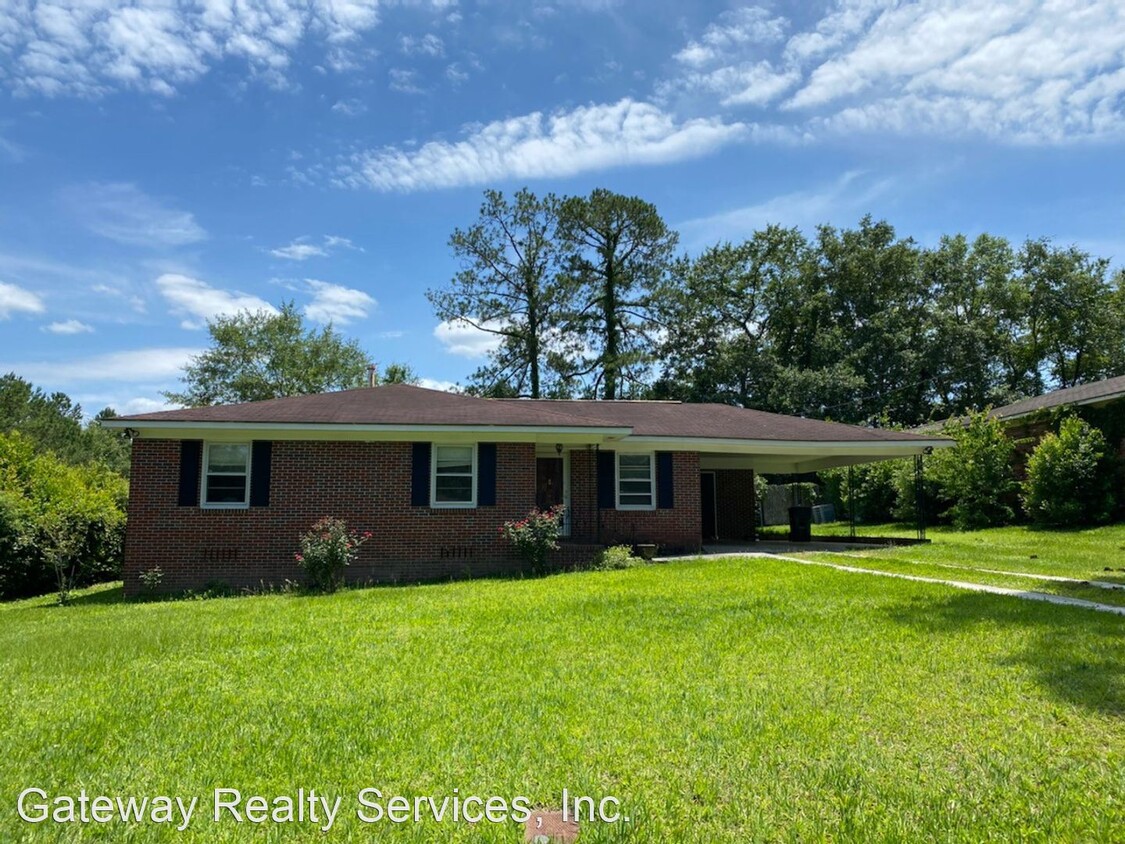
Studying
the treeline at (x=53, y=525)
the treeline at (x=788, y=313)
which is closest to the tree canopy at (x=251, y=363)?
the treeline at (x=788, y=313)

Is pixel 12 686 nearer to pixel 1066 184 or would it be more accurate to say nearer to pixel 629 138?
pixel 629 138

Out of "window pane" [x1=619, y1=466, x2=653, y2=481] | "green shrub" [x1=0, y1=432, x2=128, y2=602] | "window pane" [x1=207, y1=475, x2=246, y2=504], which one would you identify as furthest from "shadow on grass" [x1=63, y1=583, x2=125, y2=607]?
"window pane" [x1=619, y1=466, x2=653, y2=481]

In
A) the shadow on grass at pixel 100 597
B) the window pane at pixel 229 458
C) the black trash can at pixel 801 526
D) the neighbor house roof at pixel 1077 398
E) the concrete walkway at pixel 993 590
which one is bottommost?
the shadow on grass at pixel 100 597

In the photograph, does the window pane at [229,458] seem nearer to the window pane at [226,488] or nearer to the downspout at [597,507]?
the window pane at [226,488]

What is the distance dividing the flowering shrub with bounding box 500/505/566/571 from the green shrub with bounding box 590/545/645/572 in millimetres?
961

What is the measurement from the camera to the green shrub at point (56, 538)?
1609 cm

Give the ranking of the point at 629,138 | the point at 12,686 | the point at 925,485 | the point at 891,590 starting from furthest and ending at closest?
the point at 925,485 < the point at 629,138 < the point at 891,590 < the point at 12,686

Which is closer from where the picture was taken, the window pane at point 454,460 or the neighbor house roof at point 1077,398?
the window pane at point 454,460

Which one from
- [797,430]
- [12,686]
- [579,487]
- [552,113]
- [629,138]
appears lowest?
[12,686]

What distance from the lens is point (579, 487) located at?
16609mm

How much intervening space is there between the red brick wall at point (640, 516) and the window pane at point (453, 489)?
10.3 ft

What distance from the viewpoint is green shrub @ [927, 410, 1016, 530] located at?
73.3 ft

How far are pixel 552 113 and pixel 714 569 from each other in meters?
11.5

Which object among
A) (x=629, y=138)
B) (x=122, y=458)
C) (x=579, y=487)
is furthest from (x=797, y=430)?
(x=122, y=458)
